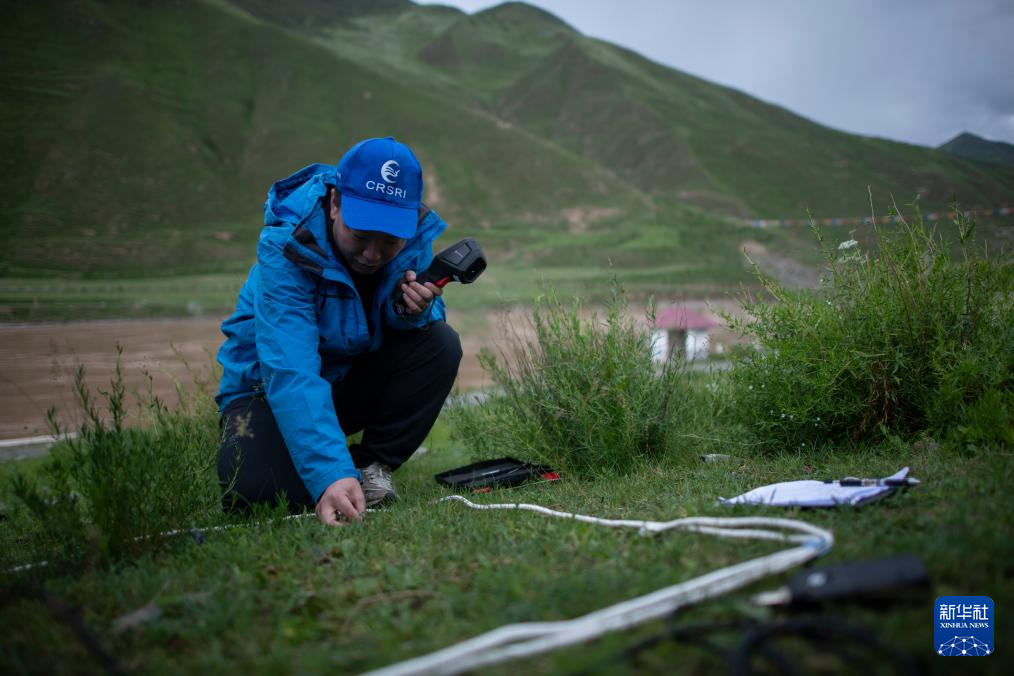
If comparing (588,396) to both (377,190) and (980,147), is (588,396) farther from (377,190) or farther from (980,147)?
(980,147)

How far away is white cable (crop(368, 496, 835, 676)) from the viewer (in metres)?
1.44

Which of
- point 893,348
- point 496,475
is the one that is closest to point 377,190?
point 496,475

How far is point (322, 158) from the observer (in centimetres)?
5694

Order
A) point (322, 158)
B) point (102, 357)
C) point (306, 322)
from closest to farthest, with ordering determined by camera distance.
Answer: point (306, 322)
point (102, 357)
point (322, 158)

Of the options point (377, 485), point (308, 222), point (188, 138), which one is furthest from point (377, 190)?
point (188, 138)

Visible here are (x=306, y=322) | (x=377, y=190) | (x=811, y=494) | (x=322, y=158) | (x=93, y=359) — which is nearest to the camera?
(x=811, y=494)

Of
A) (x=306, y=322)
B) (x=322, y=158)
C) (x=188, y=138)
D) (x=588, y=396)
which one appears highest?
(x=188, y=138)

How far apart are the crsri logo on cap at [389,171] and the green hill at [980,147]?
429 centimetres

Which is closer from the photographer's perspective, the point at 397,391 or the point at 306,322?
the point at 306,322

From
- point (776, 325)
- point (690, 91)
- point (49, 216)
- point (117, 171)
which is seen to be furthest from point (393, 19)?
point (776, 325)

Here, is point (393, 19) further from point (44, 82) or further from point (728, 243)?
point (728, 243)

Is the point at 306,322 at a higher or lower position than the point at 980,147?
lower

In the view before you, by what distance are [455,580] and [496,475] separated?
151 centimetres

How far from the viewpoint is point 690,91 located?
108 m
